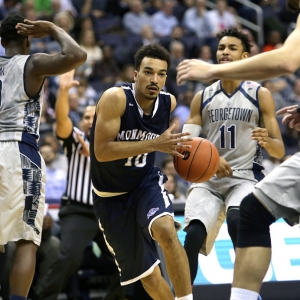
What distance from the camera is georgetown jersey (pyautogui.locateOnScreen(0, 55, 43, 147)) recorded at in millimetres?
4699

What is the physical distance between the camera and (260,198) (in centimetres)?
361

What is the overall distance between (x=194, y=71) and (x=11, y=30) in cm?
191

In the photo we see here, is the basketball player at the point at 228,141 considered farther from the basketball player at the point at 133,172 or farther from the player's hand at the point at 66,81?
the player's hand at the point at 66,81

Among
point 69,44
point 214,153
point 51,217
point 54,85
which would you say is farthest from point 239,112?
point 54,85

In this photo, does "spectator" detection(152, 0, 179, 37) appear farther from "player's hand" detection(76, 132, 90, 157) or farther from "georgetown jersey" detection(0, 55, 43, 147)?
"georgetown jersey" detection(0, 55, 43, 147)

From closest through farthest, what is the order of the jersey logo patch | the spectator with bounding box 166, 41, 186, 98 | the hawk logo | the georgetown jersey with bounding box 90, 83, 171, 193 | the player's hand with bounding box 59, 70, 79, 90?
the jersey logo patch → the georgetown jersey with bounding box 90, 83, 171, 193 → the hawk logo → the player's hand with bounding box 59, 70, 79, 90 → the spectator with bounding box 166, 41, 186, 98

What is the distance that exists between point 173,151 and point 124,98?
2.21 ft

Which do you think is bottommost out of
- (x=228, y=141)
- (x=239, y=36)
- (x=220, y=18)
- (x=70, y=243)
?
(x=70, y=243)

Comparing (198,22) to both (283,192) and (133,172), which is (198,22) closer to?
Answer: (133,172)

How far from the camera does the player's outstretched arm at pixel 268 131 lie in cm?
514

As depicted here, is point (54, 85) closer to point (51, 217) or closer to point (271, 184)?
point (51, 217)

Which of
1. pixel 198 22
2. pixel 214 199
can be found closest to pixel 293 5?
pixel 214 199

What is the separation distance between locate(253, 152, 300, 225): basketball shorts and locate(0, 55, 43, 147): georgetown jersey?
192 centimetres

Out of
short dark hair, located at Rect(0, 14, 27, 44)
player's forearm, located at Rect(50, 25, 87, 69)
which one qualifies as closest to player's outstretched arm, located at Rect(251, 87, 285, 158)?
player's forearm, located at Rect(50, 25, 87, 69)
